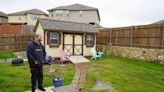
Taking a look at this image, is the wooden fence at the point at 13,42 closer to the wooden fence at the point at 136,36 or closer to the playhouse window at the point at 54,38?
the playhouse window at the point at 54,38

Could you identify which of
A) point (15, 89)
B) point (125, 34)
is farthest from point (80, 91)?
point (125, 34)

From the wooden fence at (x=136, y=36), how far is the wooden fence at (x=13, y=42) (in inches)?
375

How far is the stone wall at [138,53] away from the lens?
14.4 metres

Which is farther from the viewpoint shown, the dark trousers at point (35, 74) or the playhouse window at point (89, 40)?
the playhouse window at point (89, 40)

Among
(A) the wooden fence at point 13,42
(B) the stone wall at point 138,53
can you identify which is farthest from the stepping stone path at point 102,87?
(A) the wooden fence at point 13,42

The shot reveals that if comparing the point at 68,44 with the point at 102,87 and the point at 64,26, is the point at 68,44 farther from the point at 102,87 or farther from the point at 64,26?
the point at 102,87

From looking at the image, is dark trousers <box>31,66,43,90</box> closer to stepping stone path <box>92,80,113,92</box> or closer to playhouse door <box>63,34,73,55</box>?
stepping stone path <box>92,80,113,92</box>

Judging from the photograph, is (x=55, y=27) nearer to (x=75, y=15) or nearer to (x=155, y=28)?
(x=155, y=28)

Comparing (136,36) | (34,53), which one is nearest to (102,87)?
(34,53)

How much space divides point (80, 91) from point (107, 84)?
5.67 feet

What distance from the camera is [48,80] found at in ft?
26.3

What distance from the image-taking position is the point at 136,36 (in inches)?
651

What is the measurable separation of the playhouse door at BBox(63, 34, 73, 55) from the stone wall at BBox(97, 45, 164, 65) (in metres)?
5.63

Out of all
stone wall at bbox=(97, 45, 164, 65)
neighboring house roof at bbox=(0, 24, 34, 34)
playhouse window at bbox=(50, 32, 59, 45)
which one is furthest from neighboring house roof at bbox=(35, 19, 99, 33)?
neighboring house roof at bbox=(0, 24, 34, 34)
